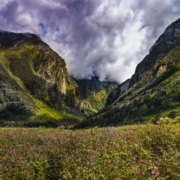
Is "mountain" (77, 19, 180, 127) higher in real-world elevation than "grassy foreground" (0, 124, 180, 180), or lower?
higher

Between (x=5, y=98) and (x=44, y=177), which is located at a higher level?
(x=5, y=98)

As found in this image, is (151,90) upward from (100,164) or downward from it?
upward

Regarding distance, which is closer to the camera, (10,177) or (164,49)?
(10,177)

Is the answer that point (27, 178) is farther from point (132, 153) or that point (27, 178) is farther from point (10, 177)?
point (132, 153)

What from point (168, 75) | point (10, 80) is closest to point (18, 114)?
point (10, 80)

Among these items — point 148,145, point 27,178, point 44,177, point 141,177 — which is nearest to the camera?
point 141,177

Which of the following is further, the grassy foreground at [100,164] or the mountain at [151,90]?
the mountain at [151,90]

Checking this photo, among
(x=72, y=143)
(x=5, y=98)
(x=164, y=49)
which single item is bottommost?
(x=72, y=143)

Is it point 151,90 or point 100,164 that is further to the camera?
point 151,90

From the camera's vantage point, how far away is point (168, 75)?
110562 millimetres

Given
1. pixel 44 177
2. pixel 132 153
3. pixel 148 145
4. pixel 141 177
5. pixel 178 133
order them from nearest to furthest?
pixel 141 177 → pixel 44 177 → pixel 132 153 → pixel 148 145 → pixel 178 133

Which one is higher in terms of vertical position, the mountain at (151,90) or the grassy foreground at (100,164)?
the mountain at (151,90)

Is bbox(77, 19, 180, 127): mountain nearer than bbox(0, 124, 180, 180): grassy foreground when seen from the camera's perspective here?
No

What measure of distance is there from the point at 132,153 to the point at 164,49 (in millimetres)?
237753
